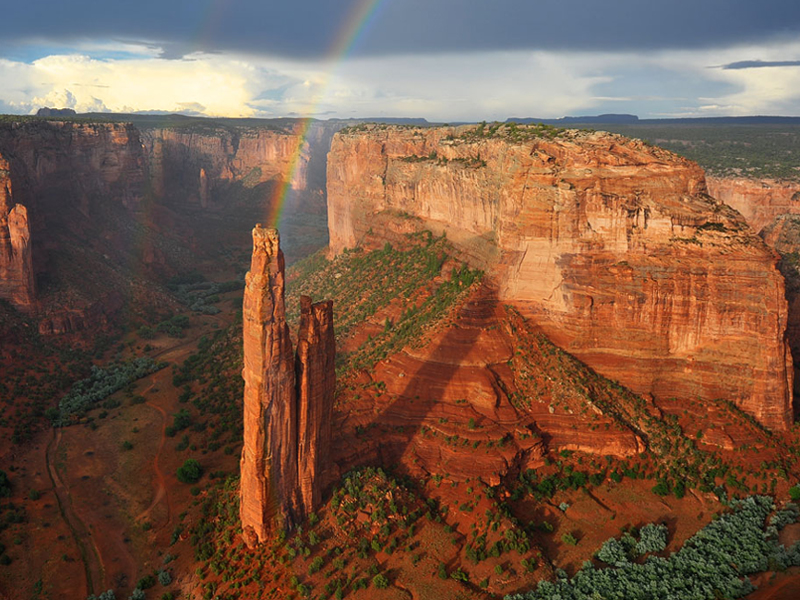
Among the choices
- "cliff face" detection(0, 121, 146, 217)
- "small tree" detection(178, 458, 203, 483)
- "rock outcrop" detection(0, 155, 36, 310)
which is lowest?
"small tree" detection(178, 458, 203, 483)

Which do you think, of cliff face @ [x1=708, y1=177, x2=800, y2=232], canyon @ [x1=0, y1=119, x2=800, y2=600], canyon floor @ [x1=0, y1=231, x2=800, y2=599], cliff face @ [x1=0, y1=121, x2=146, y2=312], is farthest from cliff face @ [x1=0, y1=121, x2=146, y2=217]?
cliff face @ [x1=708, y1=177, x2=800, y2=232]

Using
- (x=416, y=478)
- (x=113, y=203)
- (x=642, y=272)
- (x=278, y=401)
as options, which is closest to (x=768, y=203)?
(x=642, y=272)

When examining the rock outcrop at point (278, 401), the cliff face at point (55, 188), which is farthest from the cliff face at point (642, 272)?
the cliff face at point (55, 188)

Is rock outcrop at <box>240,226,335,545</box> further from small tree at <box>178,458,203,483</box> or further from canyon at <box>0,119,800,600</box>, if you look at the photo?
small tree at <box>178,458,203,483</box>

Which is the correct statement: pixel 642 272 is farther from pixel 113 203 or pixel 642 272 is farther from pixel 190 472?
pixel 113 203

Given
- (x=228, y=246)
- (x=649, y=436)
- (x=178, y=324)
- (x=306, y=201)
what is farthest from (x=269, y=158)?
(x=649, y=436)
